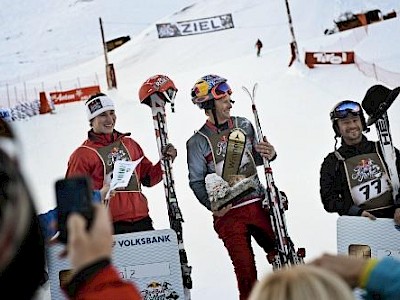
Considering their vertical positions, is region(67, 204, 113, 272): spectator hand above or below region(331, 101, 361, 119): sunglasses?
below

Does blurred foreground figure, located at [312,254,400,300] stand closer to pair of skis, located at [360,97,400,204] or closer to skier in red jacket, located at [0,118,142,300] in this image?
skier in red jacket, located at [0,118,142,300]

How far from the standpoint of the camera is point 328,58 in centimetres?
408

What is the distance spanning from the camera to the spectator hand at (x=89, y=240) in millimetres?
1002

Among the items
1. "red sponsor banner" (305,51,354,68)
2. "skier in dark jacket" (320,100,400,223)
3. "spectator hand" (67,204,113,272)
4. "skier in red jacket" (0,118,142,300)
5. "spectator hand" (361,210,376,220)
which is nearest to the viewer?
"skier in red jacket" (0,118,142,300)

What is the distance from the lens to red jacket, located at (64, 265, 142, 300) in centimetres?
106

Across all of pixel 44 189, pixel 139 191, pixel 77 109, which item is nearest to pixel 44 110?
pixel 77 109

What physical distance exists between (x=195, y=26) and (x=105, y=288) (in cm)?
305

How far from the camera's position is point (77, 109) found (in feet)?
12.8

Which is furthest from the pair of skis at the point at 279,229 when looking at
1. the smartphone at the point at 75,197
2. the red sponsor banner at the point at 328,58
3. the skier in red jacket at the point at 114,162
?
the smartphone at the point at 75,197

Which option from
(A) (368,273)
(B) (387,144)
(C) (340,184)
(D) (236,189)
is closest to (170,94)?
(D) (236,189)

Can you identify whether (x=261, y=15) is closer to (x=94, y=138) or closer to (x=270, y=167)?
(x=270, y=167)

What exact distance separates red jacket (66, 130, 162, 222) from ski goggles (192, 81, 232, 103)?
1.19 ft

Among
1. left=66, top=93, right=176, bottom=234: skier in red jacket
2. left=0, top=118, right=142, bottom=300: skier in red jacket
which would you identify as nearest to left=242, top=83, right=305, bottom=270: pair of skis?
left=66, top=93, right=176, bottom=234: skier in red jacket

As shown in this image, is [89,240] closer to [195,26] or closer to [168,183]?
[168,183]
